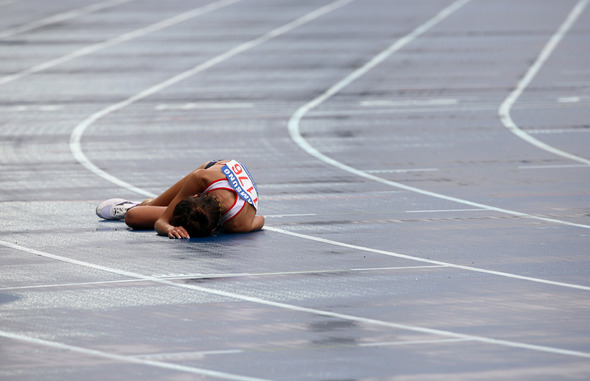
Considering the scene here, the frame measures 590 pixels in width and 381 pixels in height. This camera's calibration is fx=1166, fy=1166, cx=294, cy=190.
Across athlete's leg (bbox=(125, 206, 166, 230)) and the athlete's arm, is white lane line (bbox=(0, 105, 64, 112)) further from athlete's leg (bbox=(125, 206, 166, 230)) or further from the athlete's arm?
the athlete's arm

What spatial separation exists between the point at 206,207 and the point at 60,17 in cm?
2708

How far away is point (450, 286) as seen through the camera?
1005 cm

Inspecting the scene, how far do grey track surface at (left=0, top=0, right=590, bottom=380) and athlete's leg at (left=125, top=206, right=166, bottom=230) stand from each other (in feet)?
0.58

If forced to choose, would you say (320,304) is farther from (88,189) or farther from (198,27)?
(198,27)

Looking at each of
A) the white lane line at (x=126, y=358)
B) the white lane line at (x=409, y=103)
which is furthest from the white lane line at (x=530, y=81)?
the white lane line at (x=126, y=358)

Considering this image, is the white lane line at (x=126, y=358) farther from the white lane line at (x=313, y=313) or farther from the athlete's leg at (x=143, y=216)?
the athlete's leg at (x=143, y=216)

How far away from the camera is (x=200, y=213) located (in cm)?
1195

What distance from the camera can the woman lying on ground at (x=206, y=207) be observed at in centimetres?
1200

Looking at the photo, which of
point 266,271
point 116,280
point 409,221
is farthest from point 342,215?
point 116,280

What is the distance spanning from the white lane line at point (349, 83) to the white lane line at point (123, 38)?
744 cm

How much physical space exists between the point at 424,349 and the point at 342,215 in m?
5.53

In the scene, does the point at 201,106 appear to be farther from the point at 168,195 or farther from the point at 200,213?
the point at 200,213

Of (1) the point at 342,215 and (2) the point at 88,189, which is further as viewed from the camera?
(2) the point at 88,189

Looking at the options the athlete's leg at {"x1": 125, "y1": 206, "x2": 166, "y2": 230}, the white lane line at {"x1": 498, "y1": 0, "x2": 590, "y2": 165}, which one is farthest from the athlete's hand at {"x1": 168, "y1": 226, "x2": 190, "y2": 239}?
the white lane line at {"x1": 498, "y1": 0, "x2": 590, "y2": 165}
